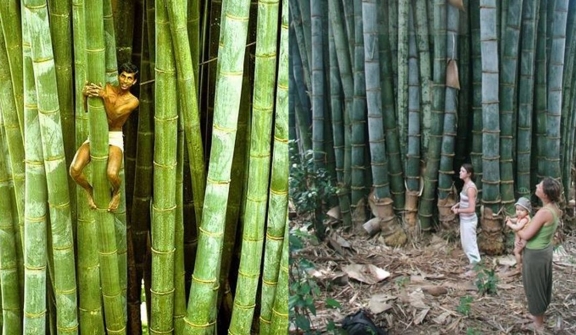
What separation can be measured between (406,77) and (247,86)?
0.52 meters

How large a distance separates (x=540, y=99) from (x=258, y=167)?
883 millimetres

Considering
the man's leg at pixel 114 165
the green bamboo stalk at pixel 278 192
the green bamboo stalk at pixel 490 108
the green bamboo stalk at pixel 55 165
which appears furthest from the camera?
the green bamboo stalk at pixel 490 108

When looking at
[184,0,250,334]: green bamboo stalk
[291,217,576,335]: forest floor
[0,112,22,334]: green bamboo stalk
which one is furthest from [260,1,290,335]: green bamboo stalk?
[0,112,22,334]: green bamboo stalk

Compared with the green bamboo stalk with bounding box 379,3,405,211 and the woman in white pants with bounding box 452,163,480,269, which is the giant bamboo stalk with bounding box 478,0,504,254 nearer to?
the woman in white pants with bounding box 452,163,480,269

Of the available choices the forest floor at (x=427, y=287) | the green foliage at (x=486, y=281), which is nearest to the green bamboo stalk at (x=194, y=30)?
the forest floor at (x=427, y=287)

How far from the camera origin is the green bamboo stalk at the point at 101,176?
1487 mm

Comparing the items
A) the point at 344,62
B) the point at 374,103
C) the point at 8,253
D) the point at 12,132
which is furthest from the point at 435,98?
the point at 8,253

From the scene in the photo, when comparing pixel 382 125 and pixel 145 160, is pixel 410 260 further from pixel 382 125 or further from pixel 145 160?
pixel 145 160

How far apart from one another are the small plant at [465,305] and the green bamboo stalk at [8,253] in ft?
4.18

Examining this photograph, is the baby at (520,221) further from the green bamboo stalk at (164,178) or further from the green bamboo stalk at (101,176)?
the green bamboo stalk at (101,176)

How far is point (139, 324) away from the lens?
1.92 metres

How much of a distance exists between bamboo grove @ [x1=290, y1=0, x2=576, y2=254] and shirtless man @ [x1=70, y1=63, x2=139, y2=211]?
638mm

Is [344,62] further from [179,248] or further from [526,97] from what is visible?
[179,248]

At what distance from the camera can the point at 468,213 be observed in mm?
1901
